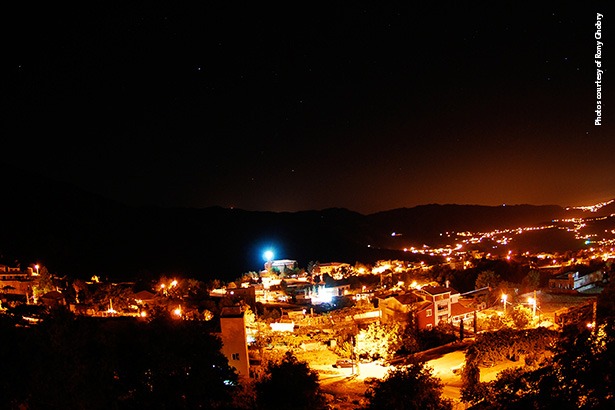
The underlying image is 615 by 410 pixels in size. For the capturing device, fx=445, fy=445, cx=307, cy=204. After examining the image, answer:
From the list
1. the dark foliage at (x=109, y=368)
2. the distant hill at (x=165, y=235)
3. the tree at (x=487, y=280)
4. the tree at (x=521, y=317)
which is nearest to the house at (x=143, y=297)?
the distant hill at (x=165, y=235)

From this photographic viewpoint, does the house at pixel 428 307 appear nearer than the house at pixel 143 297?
Yes

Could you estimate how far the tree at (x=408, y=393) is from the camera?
30.4ft

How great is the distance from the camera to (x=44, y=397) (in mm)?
9102

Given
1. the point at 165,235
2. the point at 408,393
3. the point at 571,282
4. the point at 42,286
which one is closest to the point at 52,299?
the point at 42,286

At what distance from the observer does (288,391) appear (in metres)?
10.9

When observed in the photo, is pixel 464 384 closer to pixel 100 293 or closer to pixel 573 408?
→ pixel 573 408

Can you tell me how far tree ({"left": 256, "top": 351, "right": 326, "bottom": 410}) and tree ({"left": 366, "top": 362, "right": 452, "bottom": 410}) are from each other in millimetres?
2019

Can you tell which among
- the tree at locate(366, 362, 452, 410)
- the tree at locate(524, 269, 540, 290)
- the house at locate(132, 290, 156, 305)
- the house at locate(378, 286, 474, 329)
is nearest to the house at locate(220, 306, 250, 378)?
the tree at locate(366, 362, 452, 410)

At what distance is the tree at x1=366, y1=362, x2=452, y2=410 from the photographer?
9.27 metres

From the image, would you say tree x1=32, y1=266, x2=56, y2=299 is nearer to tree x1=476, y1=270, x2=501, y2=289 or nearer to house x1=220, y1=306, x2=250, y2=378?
house x1=220, y1=306, x2=250, y2=378

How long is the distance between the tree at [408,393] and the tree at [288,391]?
6.62 feet

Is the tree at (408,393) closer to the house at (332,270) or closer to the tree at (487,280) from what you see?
the tree at (487,280)

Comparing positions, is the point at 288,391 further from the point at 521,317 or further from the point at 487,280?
the point at 487,280

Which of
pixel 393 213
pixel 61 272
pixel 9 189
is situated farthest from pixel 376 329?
pixel 393 213
